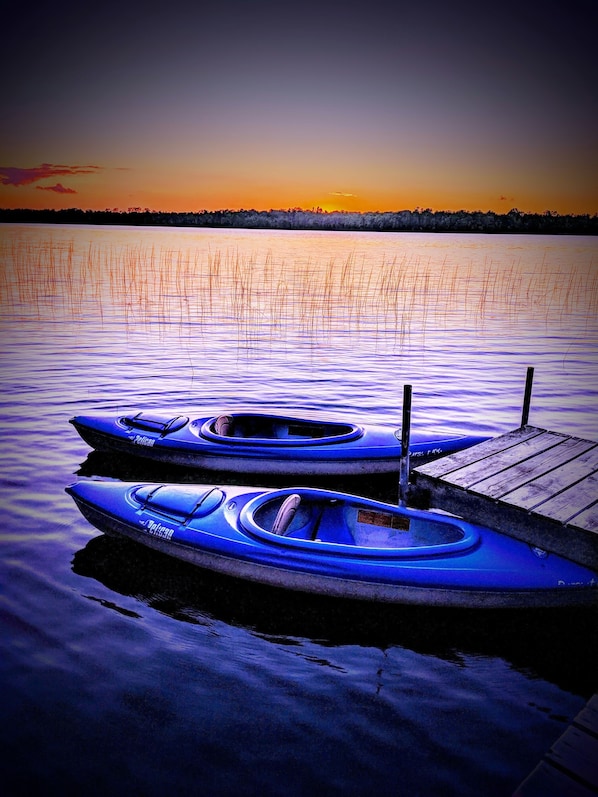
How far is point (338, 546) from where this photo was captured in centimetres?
543

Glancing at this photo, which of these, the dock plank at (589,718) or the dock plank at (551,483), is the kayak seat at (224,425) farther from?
the dock plank at (589,718)

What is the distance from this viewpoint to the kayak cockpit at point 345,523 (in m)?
5.76

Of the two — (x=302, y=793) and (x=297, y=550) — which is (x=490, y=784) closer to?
(x=302, y=793)

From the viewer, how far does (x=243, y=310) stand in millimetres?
23875

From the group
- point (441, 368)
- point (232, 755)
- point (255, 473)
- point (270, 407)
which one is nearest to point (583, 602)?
point (232, 755)

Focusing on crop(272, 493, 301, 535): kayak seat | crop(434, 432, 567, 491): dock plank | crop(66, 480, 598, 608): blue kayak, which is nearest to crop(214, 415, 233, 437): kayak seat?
crop(66, 480, 598, 608): blue kayak

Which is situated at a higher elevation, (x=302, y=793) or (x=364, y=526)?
(x=364, y=526)

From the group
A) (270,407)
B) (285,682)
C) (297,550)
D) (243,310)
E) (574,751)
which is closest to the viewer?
(574,751)

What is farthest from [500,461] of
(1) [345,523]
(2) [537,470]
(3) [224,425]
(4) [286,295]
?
(4) [286,295]

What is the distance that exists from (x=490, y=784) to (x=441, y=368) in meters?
12.2

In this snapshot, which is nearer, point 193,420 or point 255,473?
point 255,473

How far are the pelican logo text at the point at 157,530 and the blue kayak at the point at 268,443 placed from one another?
2080mm

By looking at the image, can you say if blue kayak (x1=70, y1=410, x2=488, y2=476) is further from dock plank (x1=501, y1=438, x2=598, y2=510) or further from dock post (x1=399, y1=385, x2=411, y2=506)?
dock plank (x1=501, y1=438, x2=598, y2=510)

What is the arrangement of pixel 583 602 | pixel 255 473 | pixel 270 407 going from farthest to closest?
pixel 270 407, pixel 255 473, pixel 583 602
